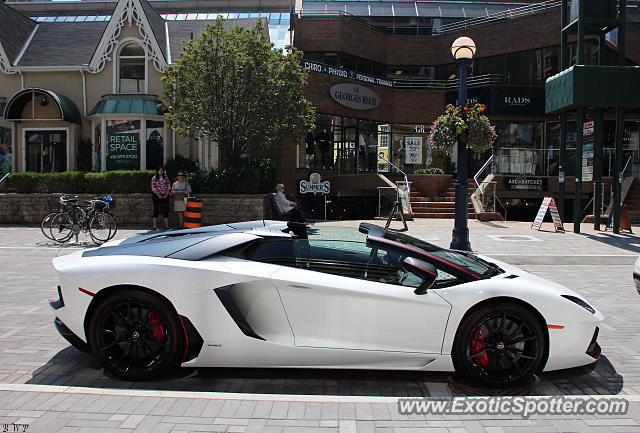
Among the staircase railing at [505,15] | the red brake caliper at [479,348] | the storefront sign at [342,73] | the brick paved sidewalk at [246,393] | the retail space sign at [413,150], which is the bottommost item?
the brick paved sidewalk at [246,393]

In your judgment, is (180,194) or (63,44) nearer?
(180,194)

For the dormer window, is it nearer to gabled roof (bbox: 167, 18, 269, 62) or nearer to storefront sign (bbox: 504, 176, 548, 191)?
gabled roof (bbox: 167, 18, 269, 62)

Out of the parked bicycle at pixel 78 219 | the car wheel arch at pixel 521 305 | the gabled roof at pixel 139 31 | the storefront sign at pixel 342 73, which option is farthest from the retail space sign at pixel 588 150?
the gabled roof at pixel 139 31

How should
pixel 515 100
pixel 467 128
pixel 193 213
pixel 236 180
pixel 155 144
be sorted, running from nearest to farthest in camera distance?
pixel 467 128 < pixel 193 213 < pixel 236 180 < pixel 155 144 < pixel 515 100

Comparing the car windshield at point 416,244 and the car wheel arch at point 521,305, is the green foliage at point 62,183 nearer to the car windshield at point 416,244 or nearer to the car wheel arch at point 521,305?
the car windshield at point 416,244

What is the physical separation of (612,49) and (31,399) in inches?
1193

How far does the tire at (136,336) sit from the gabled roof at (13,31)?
910 inches

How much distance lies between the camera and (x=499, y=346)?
381 cm

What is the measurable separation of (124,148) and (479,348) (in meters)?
19.9

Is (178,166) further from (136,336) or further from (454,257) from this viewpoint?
(454,257)

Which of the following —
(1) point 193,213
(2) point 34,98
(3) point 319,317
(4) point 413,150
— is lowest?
(3) point 319,317

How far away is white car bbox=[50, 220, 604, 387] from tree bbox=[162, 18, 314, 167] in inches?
505

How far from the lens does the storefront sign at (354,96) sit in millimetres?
24934

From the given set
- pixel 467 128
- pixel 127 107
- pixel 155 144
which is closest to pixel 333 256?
pixel 467 128
